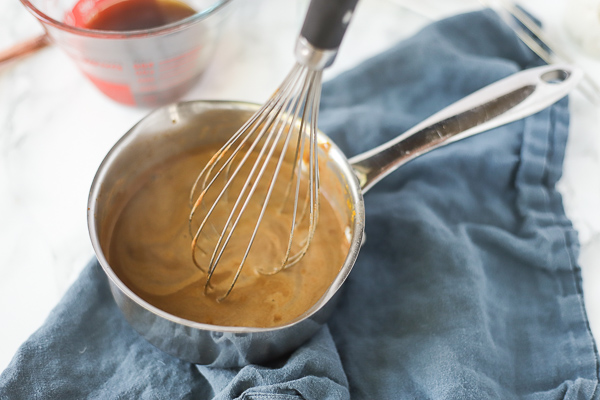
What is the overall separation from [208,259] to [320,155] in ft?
0.56

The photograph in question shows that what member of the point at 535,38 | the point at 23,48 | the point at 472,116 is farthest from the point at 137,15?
the point at 535,38

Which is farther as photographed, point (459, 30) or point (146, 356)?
point (459, 30)

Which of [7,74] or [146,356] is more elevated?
[7,74]

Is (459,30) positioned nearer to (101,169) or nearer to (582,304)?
(582,304)

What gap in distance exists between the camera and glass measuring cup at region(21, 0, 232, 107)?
2.14 feet

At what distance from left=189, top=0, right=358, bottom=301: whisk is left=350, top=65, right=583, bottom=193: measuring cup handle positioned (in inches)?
2.9

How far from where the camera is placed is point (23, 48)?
833 mm

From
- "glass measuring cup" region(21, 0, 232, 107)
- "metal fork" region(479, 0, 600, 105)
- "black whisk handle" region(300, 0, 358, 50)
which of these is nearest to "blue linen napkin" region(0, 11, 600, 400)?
"metal fork" region(479, 0, 600, 105)

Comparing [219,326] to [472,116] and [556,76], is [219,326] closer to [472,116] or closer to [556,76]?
[472,116]

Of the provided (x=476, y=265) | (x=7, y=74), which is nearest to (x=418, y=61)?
(x=476, y=265)

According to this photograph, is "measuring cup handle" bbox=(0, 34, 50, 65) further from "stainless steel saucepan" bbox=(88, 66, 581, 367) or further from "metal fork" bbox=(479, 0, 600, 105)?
"metal fork" bbox=(479, 0, 600, 105)

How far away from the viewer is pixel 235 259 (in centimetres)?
65

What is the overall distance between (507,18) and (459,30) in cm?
10

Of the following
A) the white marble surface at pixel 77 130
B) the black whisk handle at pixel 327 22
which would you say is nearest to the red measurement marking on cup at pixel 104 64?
the white marble surface at pixel 77 130
